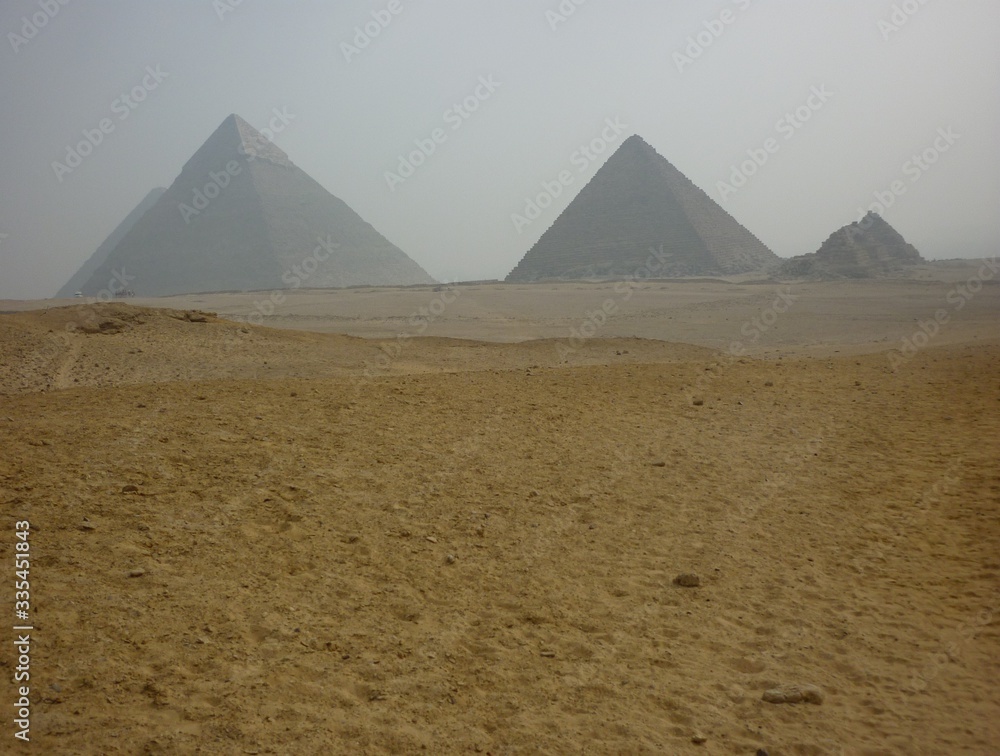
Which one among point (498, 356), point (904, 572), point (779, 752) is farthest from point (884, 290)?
point (779, 752)

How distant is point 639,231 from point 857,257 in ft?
64.2

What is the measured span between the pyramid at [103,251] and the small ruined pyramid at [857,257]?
272 ft

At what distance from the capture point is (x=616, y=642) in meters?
3.95

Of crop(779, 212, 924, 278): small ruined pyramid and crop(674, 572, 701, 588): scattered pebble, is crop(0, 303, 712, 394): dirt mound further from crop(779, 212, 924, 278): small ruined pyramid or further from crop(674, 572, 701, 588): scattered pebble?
crop(779, 212, 924, 278): small ruined pyramid

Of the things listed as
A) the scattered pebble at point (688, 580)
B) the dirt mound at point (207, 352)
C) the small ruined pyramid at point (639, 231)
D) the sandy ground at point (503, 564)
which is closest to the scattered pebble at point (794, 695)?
the sandy ground at point (503, 564)

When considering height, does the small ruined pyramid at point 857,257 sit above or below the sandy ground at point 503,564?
above

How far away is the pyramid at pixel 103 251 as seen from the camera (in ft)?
329

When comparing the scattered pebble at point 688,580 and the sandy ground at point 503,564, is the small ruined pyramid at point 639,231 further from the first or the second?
the scattered pebble at point 688,580

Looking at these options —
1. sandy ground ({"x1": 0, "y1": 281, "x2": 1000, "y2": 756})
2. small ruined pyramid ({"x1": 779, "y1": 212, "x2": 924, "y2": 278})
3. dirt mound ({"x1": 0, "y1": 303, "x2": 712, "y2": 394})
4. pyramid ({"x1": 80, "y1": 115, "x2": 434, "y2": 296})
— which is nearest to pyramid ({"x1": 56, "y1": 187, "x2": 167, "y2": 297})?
pyramid ({"x1": 80, "y1": 115, "x2": 434, "y2": 296})

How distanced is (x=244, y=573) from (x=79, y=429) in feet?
9.74

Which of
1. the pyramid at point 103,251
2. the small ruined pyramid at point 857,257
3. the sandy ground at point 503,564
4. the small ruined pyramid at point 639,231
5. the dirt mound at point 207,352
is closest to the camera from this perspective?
the sandy ground at point 503,564

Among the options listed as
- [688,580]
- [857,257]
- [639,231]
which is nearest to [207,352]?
[688,580]

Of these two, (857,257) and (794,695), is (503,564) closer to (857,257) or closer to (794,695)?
(794,695)

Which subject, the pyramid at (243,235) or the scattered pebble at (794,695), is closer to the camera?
the scattered pebble at (794,695)
